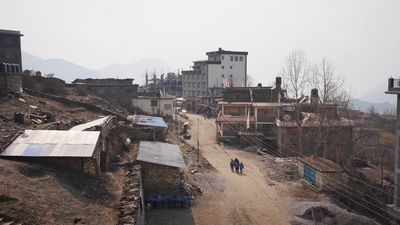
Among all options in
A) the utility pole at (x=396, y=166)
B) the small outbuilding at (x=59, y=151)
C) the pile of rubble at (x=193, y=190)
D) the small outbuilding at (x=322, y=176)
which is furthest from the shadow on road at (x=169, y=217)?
the utility pole at (x=396, y=166)

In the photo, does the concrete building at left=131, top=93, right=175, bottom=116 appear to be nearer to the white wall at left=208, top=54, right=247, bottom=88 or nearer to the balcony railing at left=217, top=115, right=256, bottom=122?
the balcony railing at left=217, top=115, right=256, bottom=122

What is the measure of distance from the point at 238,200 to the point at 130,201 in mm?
10210

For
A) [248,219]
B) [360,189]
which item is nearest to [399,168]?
[360,189]

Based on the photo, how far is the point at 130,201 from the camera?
49.0ft

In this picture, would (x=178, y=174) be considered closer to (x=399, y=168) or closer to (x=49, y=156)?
(x=49, y=156)

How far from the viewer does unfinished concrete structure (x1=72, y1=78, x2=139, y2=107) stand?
171ft

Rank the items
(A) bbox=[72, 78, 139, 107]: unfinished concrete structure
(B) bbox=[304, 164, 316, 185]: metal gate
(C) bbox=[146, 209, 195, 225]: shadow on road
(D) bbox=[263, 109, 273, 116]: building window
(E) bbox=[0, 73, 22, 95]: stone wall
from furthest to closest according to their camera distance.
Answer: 1. (A) bbox=[72, 78, 139, 107]: unfinished concrete structure
2. (D) bbox=[263, 109, 273, 116]: building window
3. (B) bbox=[304, 164, 316, 185]: metal gate
4. (E) bbox=[0, 73, 22, 95]: stone wall
5. (C) bbox=[146, 209, 195, 225]: shadow on road

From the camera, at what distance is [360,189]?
28.3 metres

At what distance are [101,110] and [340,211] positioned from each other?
2086 centimetres

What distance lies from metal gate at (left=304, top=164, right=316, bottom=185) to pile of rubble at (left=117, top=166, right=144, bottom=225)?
14.0 metres

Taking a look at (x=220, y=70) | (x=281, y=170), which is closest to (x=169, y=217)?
(x=281, y=170)

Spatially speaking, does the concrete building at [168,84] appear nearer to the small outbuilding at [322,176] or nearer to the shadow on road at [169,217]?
Result: the small outbuilding at [322,176]

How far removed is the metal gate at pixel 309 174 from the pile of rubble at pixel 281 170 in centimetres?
108

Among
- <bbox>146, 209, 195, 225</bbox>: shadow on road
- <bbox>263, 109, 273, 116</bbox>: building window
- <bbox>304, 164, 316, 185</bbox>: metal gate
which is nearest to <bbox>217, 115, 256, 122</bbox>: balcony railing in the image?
<bbox>263, 109, 273, 116</bbox>: building window
